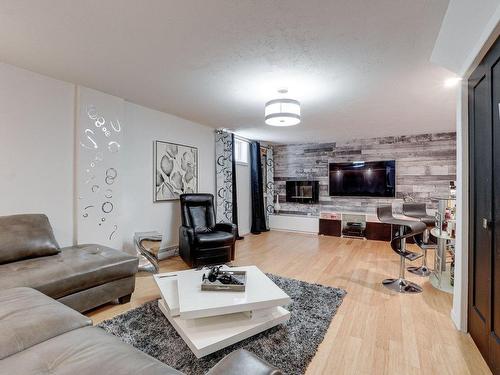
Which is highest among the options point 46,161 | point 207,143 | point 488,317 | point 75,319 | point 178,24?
point 178,24

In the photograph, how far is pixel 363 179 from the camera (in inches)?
224

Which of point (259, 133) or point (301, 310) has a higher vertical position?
point (259, 133)

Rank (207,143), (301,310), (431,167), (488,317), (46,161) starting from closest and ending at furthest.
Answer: (488,317) → (301,310) → (46,161) → (207,143) → (431,167)

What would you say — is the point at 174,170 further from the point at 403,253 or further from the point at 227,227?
→ the point at 403,253

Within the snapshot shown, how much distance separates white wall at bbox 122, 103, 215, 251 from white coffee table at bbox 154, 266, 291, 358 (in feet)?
5.91

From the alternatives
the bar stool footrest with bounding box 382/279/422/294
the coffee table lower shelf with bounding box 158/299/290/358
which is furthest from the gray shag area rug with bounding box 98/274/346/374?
the bar stool footrest with bounding box 382/279/422/294

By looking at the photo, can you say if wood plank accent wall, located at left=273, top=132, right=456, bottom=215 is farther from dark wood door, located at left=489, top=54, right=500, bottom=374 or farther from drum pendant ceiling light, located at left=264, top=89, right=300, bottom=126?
dark wood door, located at left=489, top=54, right=500, bottom=374

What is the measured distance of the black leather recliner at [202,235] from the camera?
3.39 metres

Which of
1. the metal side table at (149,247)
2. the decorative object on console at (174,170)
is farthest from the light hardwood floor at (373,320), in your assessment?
the decorative object on console at (174,170)

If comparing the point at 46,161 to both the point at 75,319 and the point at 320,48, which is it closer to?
the point at 75,319

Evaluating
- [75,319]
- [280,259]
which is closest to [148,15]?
[75,319]

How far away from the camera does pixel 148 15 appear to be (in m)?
1.67

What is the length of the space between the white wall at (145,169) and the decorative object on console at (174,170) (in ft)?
0.30

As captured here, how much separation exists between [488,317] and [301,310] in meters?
1.30
